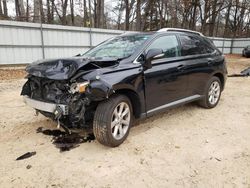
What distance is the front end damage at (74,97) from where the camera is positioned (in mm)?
3182

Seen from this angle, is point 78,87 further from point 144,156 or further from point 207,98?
point 207,98

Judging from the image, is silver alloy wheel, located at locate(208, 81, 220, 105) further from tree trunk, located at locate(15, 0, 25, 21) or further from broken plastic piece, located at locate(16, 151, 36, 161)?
tree trunk, located at locate(15, 0, 25, 21)

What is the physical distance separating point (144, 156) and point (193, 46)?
9.23 ft

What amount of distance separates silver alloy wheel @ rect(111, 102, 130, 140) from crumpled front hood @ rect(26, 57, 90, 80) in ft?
2.59

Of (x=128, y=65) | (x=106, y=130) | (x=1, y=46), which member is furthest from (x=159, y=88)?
(x=1, y=46)

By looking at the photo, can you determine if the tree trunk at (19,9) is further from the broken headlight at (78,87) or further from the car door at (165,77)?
the broken headlight at (78,87)

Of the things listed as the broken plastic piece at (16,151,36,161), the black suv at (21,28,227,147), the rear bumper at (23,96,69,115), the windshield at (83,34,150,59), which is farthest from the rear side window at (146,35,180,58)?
the broken plastic piece at (16,151,36,161)

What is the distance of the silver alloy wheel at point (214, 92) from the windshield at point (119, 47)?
2.20 meters

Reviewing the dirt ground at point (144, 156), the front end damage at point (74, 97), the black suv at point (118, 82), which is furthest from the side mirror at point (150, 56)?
the dirt ground at point (144, 156)

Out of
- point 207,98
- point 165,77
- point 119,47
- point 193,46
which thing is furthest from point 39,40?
point 165,77

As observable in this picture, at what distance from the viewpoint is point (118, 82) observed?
133 inches

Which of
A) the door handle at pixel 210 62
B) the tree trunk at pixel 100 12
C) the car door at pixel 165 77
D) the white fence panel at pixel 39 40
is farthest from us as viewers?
the tree trunk at pixel 100 12

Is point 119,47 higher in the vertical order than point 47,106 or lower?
higher

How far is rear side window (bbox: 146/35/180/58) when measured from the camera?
422 centimetres
